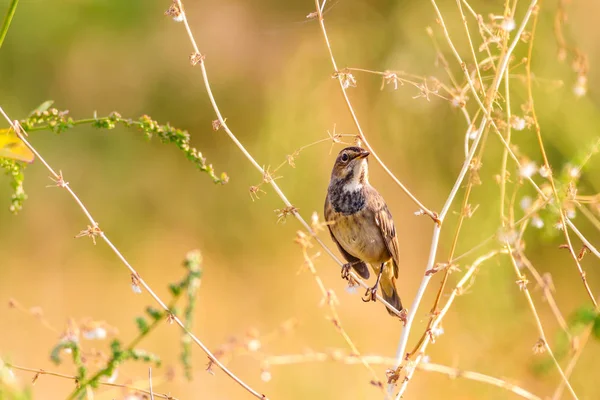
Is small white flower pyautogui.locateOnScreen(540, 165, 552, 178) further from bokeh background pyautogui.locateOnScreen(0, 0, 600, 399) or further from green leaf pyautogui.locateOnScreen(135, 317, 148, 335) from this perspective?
bokeh background pyautogui.locateOnScreen(0, 0, 600, 399)

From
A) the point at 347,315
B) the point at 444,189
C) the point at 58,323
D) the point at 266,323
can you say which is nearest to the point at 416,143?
the point at 444,189

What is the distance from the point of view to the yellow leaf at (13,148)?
6.25ft

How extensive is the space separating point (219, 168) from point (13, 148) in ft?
23.8

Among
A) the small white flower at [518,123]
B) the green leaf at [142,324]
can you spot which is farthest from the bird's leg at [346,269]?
the green leaf at [142,324]

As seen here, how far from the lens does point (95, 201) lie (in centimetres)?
927

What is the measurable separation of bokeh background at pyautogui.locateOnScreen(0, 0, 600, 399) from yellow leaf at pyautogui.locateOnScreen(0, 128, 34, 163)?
6172 millimetres

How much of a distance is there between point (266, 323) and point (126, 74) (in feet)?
11.8

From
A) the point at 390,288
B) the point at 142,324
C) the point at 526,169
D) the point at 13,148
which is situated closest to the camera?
the point at 142,324

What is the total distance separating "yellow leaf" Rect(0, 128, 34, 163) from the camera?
1906 mm

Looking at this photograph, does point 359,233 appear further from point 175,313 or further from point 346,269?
point 175,313

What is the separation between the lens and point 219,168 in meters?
9.19

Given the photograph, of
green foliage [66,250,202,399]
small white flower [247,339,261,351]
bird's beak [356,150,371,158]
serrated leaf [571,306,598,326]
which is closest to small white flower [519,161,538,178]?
serrated leaf [571,306,598,326]

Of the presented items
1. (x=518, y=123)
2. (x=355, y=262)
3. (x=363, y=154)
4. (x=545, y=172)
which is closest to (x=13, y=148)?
(x=545, y=172)

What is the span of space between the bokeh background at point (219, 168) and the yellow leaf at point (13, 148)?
243 inches
